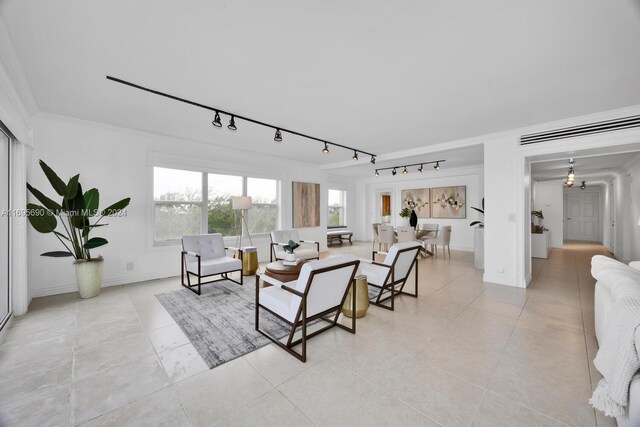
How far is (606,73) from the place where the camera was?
97.3 inches

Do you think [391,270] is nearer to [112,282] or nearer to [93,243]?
[93,243]

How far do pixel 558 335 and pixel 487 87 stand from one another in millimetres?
2642

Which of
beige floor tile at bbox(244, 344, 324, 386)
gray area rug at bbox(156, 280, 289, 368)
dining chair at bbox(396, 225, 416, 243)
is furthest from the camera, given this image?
dining chair at bbox(396, 225, 416, 243)

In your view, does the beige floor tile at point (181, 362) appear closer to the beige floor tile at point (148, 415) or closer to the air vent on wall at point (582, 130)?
the beige floor tile at point (148, 415)

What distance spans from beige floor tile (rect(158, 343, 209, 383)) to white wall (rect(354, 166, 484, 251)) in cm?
774

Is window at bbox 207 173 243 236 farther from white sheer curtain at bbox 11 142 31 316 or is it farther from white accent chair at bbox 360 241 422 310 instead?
white accent chair at bbox 360 241 422 310

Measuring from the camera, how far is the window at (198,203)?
4777 mm

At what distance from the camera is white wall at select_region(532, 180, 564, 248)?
27.2ft

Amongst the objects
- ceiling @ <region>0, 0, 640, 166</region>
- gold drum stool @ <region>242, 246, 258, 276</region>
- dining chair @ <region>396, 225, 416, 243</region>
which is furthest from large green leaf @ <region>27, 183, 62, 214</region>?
dining chair @ <region>396, 225, 416, 243</region>

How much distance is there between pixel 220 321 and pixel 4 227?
2659 millimetres

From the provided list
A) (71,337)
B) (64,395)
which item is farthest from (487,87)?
(71,337)

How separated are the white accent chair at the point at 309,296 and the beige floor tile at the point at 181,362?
24.3 inches

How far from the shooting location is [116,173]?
424 centimetres

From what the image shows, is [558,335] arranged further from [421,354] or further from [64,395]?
[64,395]
